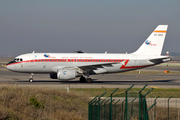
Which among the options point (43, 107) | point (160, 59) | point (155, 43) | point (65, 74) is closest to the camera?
point (43, 107)

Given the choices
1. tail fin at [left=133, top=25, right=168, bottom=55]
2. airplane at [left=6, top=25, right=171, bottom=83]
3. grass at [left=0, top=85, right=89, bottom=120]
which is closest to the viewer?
grass at [left=0, top=85, right=89, bottom=120]

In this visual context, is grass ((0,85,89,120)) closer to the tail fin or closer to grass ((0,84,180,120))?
grass ((0,84,180,120))

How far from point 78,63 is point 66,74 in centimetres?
326

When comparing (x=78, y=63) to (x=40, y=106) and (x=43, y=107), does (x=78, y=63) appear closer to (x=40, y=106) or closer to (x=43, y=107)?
(x=43, y=107)

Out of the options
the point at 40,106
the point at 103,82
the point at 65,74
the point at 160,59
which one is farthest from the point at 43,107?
the point at 160,59

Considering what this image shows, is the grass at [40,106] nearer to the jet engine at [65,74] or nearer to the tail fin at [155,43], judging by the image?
the jet engine at [65,74]

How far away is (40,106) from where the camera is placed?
15.7 meters

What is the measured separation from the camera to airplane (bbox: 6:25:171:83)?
32.6 m

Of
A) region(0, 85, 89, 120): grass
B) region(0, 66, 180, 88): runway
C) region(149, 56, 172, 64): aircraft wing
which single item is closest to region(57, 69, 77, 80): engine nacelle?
region(0, 66, 180, 88): runway

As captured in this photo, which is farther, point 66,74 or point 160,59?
point 160,59

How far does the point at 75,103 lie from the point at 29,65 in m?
16.3

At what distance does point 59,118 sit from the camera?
14.3 metres

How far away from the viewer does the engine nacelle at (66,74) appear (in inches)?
1195

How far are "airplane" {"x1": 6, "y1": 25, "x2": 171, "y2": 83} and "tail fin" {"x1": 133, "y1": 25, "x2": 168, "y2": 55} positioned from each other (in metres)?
0.61
